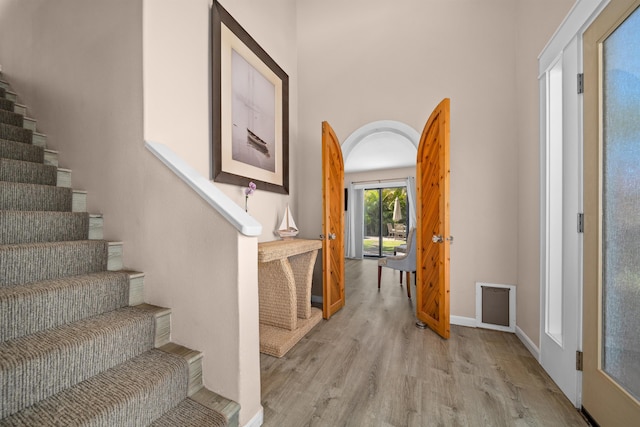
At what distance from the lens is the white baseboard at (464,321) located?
8.14 ft

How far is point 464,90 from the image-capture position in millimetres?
2549

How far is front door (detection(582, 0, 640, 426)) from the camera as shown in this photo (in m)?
1.10

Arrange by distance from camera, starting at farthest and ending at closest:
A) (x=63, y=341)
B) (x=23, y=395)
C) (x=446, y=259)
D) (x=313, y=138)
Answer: (x=313, y=138) < (x=446, y=259) < (x=63, y=341) < (x=23, y=395)

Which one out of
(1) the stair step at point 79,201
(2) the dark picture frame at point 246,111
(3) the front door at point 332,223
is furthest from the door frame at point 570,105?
(1) the stair step at point 79,201

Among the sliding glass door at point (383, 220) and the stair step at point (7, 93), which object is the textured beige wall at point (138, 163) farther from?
the sliding glass door at point (383, 220)

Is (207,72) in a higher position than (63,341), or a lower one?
higher

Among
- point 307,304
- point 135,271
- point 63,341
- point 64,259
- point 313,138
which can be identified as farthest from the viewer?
point 313,138

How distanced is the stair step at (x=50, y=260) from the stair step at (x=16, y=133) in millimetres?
1188

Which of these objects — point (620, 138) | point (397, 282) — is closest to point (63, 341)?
point (620, 138)

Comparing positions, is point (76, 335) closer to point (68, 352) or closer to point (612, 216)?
point (68, 352)

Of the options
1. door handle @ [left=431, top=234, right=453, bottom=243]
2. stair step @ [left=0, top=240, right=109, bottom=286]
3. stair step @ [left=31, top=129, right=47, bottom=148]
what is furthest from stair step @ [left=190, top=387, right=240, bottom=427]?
stair step @ [left=31, top=129, right=47, bottom=148]

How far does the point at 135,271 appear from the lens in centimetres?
149

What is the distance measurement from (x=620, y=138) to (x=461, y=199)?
140 centimetres

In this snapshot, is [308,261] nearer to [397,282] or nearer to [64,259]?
[64,259]
